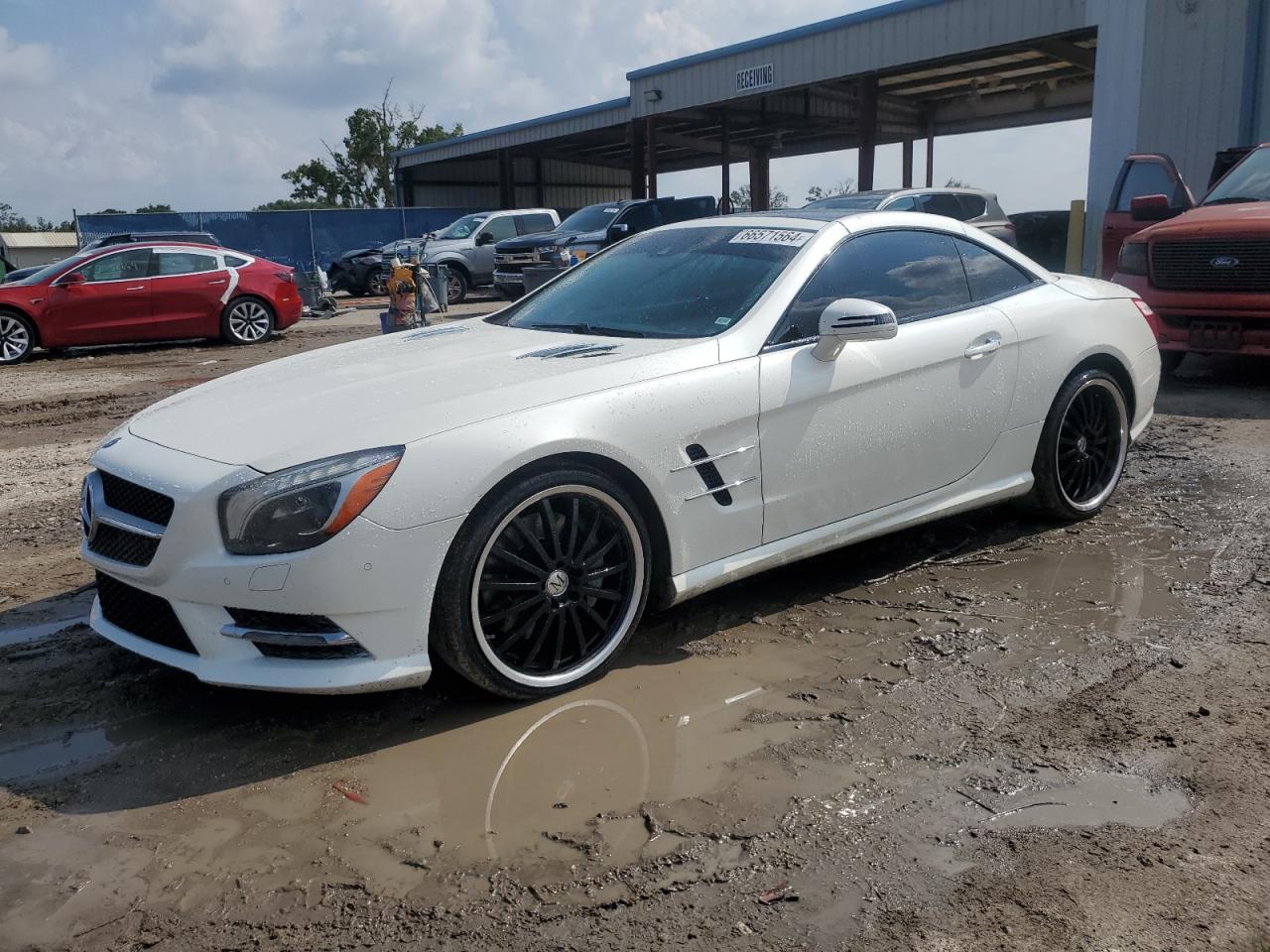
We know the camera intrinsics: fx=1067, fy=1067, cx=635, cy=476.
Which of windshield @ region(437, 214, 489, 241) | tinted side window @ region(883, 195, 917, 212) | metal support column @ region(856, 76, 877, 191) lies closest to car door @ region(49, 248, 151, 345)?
tinted side window @ region(883, 195, 917, 212)

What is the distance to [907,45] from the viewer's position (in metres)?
20.5

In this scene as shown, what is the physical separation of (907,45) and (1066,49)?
3.68 m

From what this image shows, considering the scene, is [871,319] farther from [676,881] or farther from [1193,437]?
[1193,437]

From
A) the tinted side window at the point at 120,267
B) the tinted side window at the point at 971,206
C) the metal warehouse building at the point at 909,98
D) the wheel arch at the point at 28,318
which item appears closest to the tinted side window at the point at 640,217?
the metal warehouse building at the point at 909,98

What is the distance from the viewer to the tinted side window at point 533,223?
79.0 feet

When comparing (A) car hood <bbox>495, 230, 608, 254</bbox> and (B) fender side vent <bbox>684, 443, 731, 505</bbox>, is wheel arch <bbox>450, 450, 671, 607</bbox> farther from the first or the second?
(A) car hood <bbox>495, 230, 608, 254</bbox>

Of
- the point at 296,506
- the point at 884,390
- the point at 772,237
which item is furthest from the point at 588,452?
the point at 772,237

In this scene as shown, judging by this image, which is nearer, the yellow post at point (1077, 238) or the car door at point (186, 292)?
the car door at point (186, 292)

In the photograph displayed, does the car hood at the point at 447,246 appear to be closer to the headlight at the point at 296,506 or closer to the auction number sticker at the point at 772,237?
the auction number sticker at the point at 772,237

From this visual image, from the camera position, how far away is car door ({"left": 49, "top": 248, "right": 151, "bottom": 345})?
1379 centimetres

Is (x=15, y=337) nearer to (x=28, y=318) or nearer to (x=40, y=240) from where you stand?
(x=28, y=318)

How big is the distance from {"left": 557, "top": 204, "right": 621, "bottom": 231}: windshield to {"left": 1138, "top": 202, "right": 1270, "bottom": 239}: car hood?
13166mm

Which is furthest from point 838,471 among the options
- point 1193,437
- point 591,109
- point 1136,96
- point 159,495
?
point 591,109

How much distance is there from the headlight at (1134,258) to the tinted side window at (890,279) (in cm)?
477
